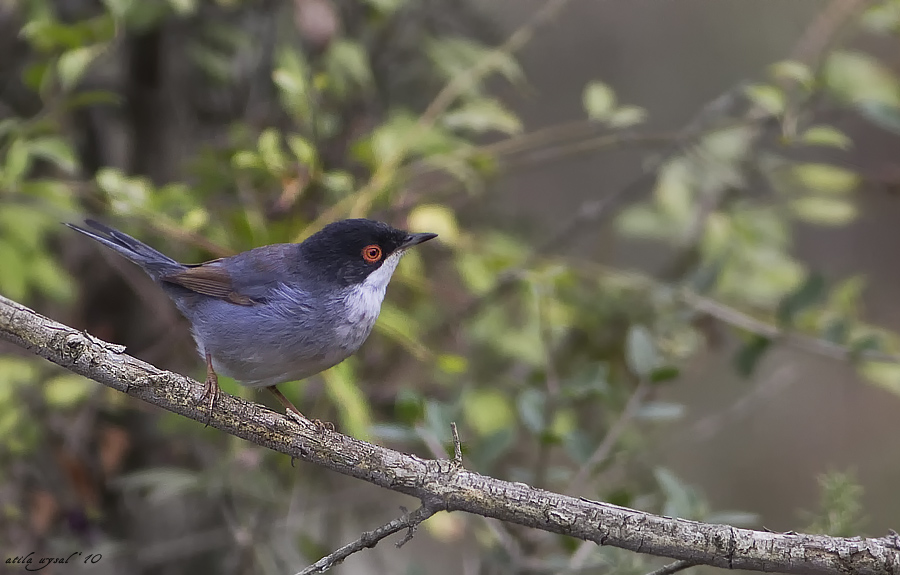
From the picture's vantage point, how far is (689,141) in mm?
4289

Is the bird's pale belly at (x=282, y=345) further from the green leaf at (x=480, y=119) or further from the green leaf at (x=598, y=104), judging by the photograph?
the green leaf at (x=598, y=104)

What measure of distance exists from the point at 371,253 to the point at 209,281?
2.09 ft

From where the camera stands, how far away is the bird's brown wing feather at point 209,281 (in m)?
3.27

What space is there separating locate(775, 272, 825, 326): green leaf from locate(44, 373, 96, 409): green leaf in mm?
3181

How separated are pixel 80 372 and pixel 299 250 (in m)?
1.11

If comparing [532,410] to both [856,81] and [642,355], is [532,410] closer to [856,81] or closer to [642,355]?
[642,355]

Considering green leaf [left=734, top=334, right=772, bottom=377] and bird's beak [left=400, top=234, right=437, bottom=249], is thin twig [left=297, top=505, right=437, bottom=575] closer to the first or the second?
bird's beak [left=400, top=234, right=437, bottom=249]

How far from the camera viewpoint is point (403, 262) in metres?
3.98

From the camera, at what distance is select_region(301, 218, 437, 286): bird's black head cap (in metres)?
3.26

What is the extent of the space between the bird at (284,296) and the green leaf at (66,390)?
824mm

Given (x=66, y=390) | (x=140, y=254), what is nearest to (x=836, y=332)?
(x=140, y=254)

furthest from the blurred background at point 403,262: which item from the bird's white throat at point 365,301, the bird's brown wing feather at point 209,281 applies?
the bird's white throat at point 365,301

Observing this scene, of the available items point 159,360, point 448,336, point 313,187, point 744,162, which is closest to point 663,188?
point 744,162

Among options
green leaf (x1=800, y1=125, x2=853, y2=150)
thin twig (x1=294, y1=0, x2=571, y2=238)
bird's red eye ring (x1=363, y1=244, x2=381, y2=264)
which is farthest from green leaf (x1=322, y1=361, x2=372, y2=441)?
green leaf (x1=800, y1=125, x2=853, y2=150)
